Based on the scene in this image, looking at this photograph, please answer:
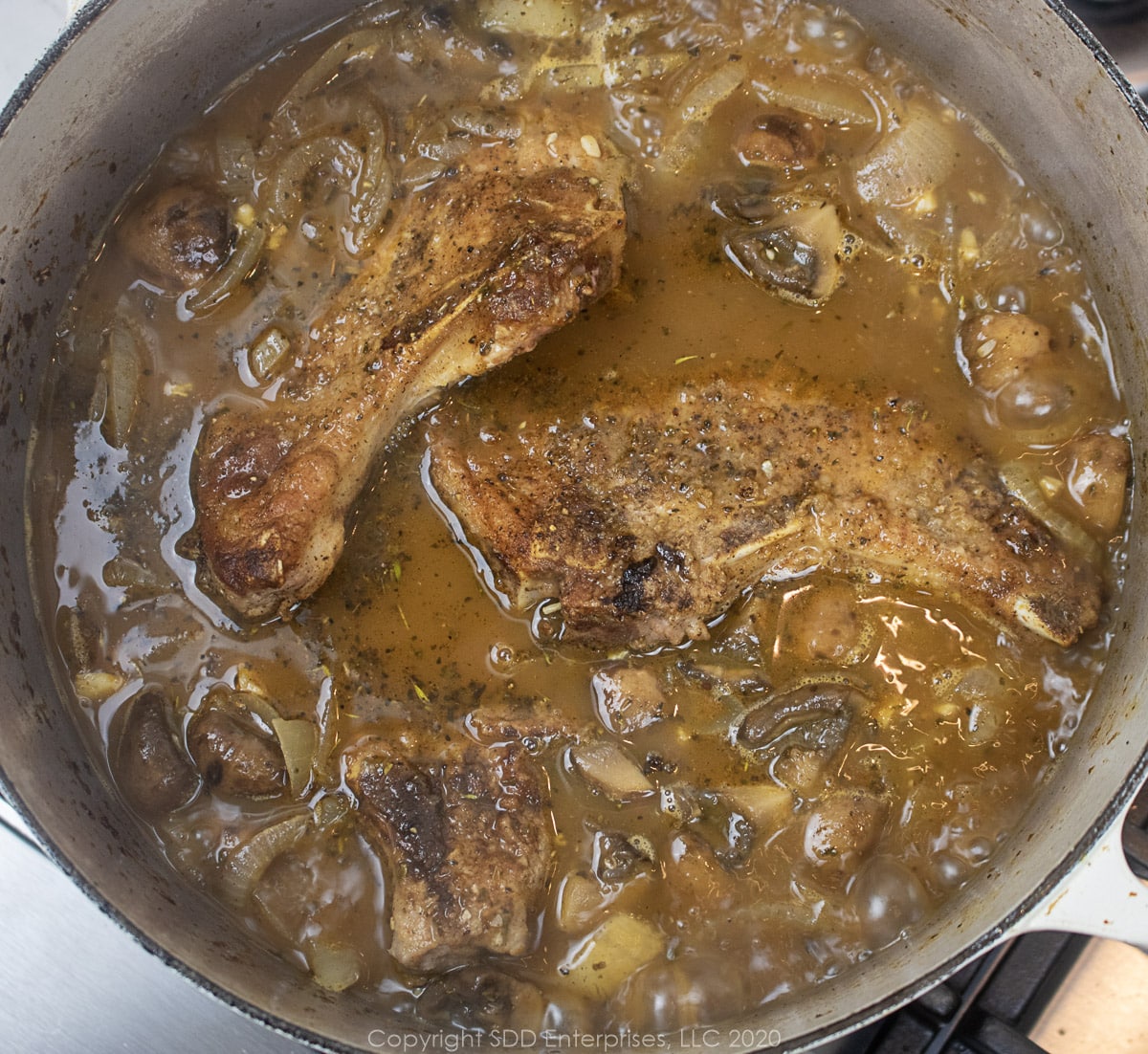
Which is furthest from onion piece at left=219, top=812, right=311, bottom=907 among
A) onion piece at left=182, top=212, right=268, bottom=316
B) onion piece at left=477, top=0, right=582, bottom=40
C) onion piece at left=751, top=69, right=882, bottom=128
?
onion piece at left=751, top=69, right=882, bottom=128

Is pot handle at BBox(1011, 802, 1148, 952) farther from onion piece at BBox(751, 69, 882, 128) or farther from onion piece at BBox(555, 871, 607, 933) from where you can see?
onion piece at BBox(751, 69, 882, 128)

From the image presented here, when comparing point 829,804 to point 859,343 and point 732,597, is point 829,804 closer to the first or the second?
point 732,597

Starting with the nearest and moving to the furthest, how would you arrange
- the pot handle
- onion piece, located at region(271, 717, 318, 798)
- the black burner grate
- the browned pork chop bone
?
the pot handle
the browned pork chop bone
onion piece, located at region(271, 717, 318, 798)
the black burner grate

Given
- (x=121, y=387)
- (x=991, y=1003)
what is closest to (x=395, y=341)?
(x=121, y=387)

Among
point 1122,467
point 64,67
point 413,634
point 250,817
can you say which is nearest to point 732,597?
point 413,634

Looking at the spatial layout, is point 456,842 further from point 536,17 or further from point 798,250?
point 536,17

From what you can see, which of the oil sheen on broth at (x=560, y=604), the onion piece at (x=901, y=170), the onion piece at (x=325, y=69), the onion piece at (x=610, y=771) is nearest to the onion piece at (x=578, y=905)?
the oil sheen on broth at (x=560, y=604)
